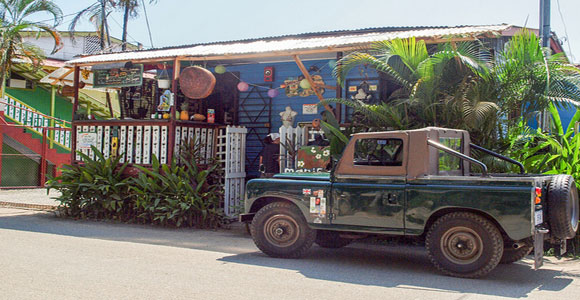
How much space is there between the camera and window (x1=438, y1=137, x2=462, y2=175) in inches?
298

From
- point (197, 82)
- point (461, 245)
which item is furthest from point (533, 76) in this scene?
point (197, 82)

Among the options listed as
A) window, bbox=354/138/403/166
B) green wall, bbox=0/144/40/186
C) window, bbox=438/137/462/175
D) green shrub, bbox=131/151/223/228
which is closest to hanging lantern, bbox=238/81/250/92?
green shrub, bbox=131/151/223/228

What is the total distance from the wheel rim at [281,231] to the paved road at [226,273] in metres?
0.27

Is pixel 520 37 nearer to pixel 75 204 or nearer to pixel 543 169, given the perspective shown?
pixel 543 169

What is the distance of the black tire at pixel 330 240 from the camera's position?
8.70 metres

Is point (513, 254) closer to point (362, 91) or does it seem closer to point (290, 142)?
point (290, 142)

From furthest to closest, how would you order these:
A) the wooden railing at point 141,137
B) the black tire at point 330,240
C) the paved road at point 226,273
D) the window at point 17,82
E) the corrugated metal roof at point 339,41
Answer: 1. the window at point 17,82
2. the wooden railing at point 141,137
3. the corrugated metal roof at point 339,41
4. the black tire at point 330,240
5. the paved road at point 226,273

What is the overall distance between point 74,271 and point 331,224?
3.21m

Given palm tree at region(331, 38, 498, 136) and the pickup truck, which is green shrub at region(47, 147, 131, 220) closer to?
the pickup truck

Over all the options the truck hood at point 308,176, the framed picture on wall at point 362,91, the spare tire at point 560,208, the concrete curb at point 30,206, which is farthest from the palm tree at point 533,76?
the concrete curb at point 30,206

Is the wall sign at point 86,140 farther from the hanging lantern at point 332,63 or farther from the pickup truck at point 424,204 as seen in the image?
the pickup truck at point 424,204

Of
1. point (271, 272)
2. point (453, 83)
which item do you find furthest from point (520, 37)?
point (271, 272)

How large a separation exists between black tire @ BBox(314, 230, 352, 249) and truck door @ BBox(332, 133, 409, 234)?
3.48 feet

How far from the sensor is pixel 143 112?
15.3 m
